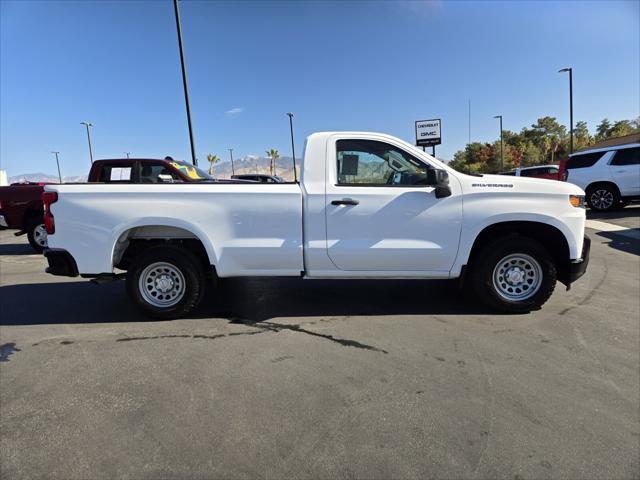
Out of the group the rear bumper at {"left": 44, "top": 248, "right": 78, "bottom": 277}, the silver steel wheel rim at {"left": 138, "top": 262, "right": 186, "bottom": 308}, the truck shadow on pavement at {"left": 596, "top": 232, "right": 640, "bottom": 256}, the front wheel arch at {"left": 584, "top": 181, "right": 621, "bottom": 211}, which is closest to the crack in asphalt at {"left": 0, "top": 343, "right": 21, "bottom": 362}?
the rear bumper at {"left": 44, "top": 248, "right": 78, "bottom": 277}

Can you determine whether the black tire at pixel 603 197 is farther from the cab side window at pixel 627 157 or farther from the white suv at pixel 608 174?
the cab side window at pixel 627 157

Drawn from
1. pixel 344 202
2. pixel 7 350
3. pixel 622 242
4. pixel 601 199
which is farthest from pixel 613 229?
pixel 7 350

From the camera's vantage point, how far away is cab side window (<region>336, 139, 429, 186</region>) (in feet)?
14.2

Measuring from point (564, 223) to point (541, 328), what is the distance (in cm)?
118

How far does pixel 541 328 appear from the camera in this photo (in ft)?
13.3

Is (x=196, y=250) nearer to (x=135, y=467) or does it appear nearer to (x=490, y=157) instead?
(x=135, y=467)

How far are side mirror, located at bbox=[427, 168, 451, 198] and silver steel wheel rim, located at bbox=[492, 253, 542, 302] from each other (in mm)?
1071

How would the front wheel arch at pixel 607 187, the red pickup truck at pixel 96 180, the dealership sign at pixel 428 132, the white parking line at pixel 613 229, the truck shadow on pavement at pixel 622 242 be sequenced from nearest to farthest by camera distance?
the truck shadow on pavement at pixel 622 242, the red pickup truck at pixel 96 180, the white parking line at pixel 613 229, the front wheel arch at pixel 607 187, the dealership sign at pixel 428 132

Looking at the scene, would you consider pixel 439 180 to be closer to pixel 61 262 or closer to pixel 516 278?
pixel 516 278

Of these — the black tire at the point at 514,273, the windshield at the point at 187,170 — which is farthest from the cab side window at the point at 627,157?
the windshield at the point at 187,170

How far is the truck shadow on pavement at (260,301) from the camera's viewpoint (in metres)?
4.55

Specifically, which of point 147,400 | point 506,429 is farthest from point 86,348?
point 506,429

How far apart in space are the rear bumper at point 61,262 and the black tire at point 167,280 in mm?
611

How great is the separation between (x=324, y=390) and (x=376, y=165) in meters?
2.57
